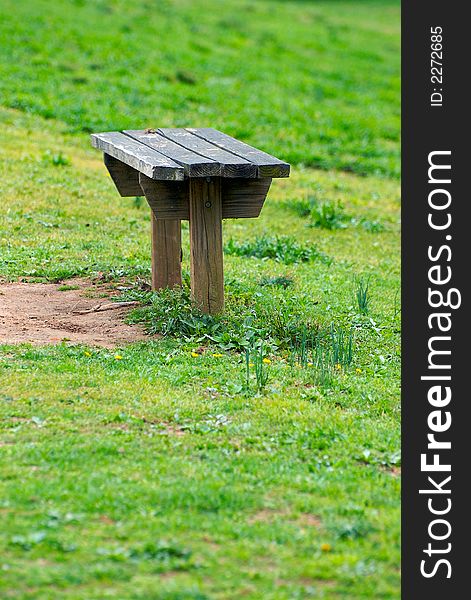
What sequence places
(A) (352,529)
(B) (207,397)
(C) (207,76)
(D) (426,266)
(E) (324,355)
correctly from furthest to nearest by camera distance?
(C) (207,76), (E) (324,355), (D) (426,266), (B) (207,397), (A) (352,529)

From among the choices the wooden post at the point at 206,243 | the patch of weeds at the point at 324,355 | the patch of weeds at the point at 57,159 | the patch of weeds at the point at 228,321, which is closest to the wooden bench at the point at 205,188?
the wooden post at the point at 206,243

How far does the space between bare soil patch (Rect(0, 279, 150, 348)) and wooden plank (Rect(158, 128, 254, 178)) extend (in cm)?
111

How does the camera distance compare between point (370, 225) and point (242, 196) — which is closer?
point (242, 196)

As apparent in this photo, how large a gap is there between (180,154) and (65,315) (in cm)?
128

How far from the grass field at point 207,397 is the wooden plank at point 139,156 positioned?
90cm

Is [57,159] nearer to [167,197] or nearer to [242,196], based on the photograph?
[167,197]

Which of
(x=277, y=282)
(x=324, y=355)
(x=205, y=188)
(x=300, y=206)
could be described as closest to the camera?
(x=324, y=355)

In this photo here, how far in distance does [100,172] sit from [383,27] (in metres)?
15.9

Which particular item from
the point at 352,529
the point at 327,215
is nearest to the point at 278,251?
the point at 327,215

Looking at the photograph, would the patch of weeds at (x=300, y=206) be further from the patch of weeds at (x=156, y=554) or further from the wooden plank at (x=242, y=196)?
the patch of weeds at (x=156, y=554)

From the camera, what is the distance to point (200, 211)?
6109 mm

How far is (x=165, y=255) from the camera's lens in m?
6.75

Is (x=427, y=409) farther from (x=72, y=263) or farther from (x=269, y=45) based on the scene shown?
(x=269, y=45)

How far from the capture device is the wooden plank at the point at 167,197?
613 centimetres
